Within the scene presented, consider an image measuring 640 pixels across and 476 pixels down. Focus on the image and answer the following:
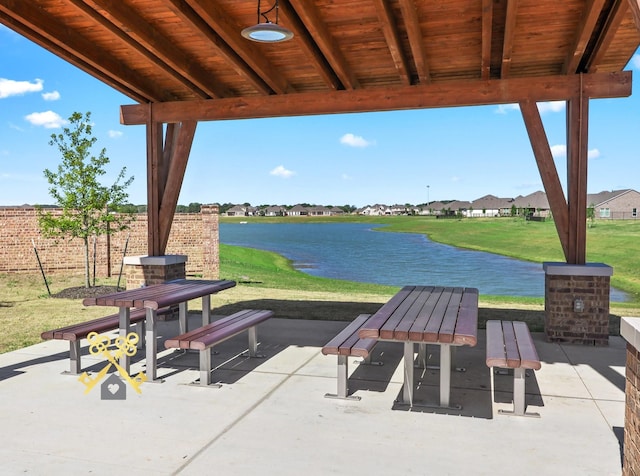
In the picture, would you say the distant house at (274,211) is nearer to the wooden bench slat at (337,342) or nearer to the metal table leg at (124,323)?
the metal table leg at (124,323)

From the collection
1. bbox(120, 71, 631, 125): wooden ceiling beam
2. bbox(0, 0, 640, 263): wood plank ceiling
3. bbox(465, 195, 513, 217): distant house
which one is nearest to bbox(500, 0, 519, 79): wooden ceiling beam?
bbox(0, 0, 640, 263): wood plank ceiling

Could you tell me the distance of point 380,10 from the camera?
5152mm

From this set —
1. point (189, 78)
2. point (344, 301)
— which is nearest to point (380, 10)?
point (189, 78)

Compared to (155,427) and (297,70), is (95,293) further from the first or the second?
(155,427)

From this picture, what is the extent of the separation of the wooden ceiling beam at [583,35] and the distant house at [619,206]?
7329 centimetres

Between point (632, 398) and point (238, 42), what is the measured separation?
5.22m

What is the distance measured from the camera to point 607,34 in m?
5.71

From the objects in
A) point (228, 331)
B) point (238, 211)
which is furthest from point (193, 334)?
point (238, 211)

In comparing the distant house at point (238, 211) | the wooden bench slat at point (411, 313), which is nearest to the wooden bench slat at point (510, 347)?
the wooden bench slat at point (411, 313)

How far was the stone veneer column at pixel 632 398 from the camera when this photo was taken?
2756 millimetres

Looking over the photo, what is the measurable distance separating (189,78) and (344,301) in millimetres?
5712

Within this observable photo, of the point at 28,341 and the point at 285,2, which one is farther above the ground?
the point at 285,2

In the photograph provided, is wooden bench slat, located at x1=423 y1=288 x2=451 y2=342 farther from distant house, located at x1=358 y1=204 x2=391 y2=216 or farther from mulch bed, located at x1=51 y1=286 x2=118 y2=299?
distant house, located at x1=358 y1=204 x2=391 y2=216

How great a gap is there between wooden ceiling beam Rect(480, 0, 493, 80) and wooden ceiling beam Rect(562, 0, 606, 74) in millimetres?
906
